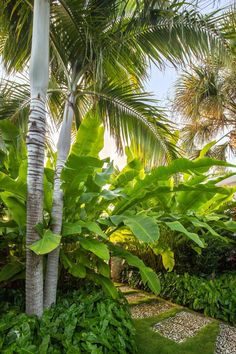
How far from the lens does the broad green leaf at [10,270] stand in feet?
7.27

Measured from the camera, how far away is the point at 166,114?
3672 millimetres

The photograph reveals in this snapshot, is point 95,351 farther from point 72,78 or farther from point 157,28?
point 157,28

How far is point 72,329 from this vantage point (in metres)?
1.79

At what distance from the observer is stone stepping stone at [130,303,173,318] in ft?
10.2

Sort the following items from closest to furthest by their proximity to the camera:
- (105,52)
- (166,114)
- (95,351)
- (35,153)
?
(95,351) < (35,153) < (105,52) < (166,114)

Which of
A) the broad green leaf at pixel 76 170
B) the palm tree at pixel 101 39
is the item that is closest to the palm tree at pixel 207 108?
the palm tree at pixel 101 39

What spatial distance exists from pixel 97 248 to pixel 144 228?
0.42m

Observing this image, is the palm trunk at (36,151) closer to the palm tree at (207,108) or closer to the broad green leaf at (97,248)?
the broad green leaf at (97,248)

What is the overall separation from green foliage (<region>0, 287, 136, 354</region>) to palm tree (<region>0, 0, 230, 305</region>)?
72 cm

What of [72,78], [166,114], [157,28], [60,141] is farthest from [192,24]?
[60,141]

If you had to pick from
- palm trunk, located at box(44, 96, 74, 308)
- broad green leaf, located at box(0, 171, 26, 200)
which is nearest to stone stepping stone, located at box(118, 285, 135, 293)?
palm trunk, located at box(44, 96, 74, 308)

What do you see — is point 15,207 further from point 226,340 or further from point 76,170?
point 226,340

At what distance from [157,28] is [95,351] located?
121 inches

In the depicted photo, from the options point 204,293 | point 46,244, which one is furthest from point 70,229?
point 204,293
